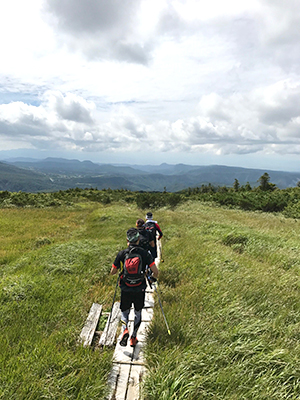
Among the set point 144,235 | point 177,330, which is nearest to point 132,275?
point 177,330

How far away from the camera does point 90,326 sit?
5.03 metres

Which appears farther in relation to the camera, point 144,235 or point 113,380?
point 144,235

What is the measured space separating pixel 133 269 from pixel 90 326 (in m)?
2.14

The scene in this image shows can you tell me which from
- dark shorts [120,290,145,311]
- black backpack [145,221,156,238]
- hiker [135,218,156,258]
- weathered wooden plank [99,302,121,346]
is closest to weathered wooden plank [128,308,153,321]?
weathered wooden plank [99,302,121,346]

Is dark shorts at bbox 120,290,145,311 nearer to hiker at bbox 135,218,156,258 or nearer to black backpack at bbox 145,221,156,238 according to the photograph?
hiker at bbox 135,218,156,258

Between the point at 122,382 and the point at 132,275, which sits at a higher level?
the point at 132,275

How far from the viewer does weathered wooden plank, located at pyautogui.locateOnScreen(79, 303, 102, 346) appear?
4577 millimetres

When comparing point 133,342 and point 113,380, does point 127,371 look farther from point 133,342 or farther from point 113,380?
point 133,342

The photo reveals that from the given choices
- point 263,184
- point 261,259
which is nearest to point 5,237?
point 261,259

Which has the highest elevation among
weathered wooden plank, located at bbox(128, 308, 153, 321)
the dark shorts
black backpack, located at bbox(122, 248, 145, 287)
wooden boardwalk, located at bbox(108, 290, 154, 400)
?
black backpack, located at bbox(122, 248, 145, 287)

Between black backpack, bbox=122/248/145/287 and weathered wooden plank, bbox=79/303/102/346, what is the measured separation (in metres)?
1.60

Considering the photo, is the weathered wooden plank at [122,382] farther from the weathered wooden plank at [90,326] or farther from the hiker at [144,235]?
the hiker at [144,235]

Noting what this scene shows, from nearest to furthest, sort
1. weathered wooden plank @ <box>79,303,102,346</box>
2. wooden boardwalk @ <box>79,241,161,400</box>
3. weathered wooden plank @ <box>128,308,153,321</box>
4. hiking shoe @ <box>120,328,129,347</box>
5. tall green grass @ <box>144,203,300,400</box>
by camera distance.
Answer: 1. tall green grass @ <box>144,203,300,400</box>
2. wooden boardwalk @ <box>79,241,161,400</box>
3. hiking shoe @ <box>120,328,129,347</box>
4. weathered wooden plank @ <box>79,303,102,346</box>
5. weathered wooden plank @ <box>128,308,153,321</box>

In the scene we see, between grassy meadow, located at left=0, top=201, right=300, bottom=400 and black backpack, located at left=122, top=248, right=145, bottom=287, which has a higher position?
black backpack, located at left=122, top=248, right=145, bottom=287
